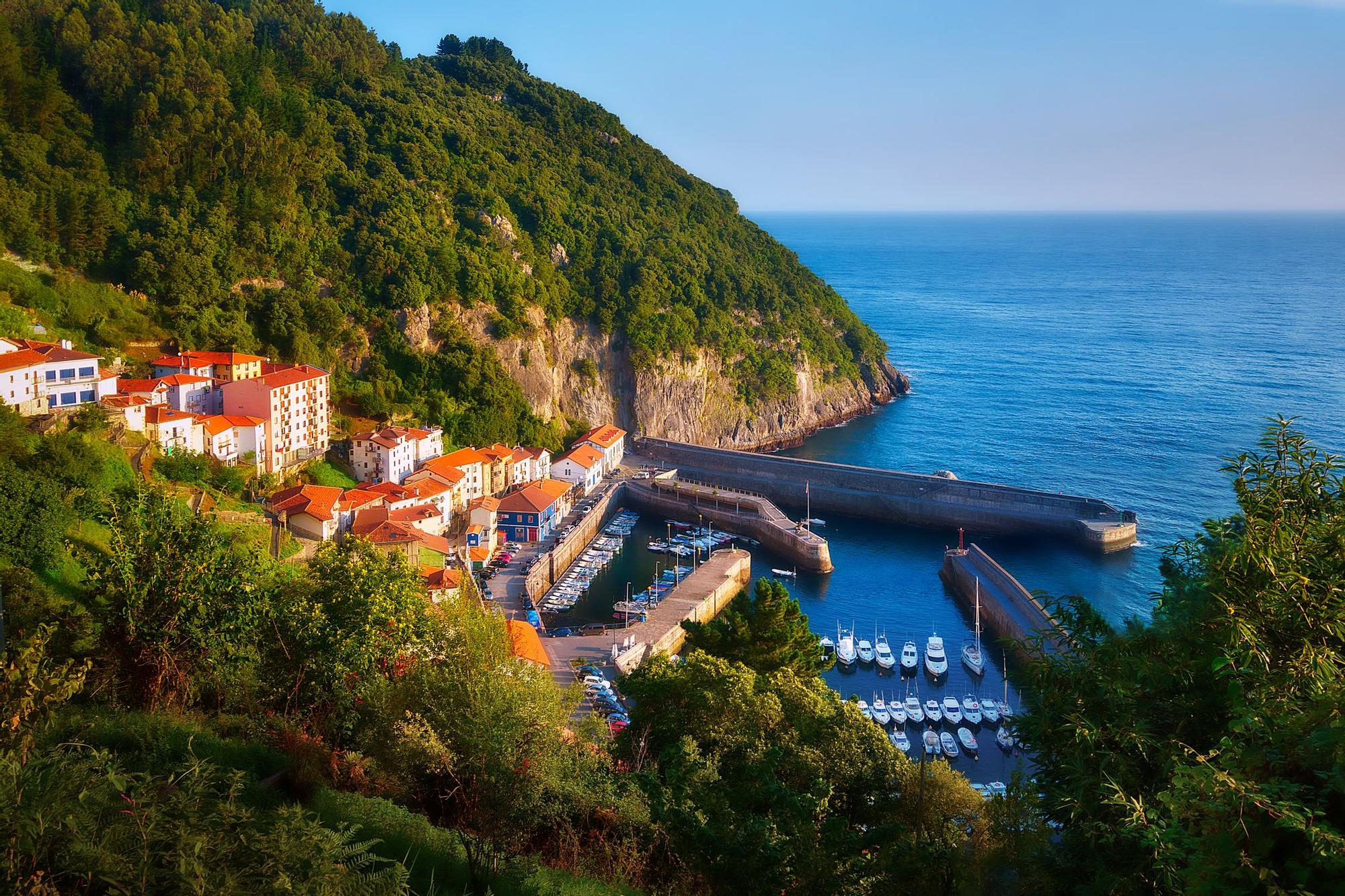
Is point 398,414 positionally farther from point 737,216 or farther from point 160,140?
point 737,216

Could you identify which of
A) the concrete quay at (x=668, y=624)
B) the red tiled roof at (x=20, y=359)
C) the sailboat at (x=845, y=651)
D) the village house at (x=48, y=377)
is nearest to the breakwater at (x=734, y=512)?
the concrete quay at (x=668, y=624)

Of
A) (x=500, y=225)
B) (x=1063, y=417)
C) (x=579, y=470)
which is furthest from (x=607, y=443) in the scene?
(x=1063, y=417)

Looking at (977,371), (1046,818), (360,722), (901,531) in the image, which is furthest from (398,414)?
(977,371)

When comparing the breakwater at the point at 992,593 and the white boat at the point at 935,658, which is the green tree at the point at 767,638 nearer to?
the white boat at the point at 935,658

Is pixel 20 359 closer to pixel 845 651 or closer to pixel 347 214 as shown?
pixel 347 214

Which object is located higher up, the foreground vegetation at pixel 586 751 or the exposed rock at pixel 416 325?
the exposed rock at pixel 416 325
